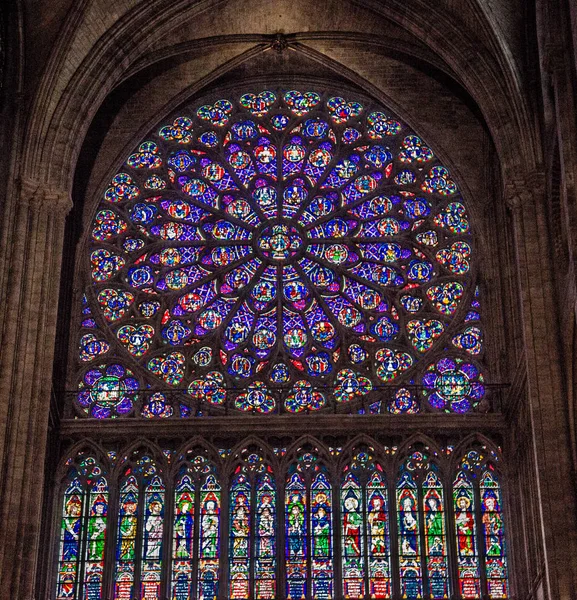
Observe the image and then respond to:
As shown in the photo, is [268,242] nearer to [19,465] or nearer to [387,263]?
[387,263]

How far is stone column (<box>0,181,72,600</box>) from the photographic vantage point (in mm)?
17000

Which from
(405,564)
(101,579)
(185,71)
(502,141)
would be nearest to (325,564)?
(405,564)

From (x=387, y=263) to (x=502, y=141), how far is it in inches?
134

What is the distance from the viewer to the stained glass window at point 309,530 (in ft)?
63.1

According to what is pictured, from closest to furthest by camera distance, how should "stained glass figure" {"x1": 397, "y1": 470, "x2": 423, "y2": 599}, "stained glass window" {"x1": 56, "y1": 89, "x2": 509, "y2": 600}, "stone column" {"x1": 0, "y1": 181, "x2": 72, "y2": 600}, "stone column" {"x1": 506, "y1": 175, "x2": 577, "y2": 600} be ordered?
"stone column" {"x1": 506, "y1": 175, "x2": 577, "y2": 600} < "stone column" {"x1": 0, "y1": 181, "x2": 72, "y2": 600} < "stained glass figure" {"x1": 397, "y1": 470, "x2": 423, "y2": 599} < "stained glass window" {"x1": 56, "y1": 89, "x2": 509, "y2": 600}

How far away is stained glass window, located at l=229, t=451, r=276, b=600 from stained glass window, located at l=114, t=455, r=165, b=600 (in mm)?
1050

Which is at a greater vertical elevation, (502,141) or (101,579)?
(502,141)

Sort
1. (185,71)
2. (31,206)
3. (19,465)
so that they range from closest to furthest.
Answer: (19,465) < (31,206) < (185,71)

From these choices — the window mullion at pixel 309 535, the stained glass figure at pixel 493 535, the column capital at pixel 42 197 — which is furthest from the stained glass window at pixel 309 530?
the column capital at pixel 42 197

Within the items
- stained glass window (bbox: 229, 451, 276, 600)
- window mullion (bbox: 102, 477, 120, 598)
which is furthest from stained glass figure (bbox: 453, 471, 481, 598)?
window mullion (bbox: 102, 477, 120, 598)

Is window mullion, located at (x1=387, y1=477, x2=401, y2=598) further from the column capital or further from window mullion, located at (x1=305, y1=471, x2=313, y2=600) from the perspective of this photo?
the column capital

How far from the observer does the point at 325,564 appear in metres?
19.4

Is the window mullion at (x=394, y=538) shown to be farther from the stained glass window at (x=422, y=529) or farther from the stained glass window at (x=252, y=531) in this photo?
the stained glass window at (x=252, y=531)

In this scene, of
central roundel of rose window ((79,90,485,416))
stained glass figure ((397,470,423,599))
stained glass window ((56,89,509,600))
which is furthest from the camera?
central roundel of rose window ((79,90,485,416))
